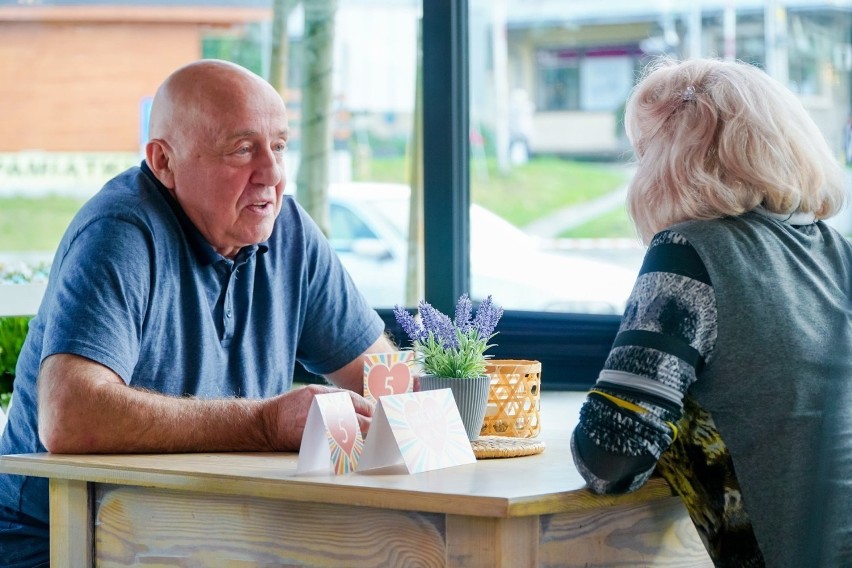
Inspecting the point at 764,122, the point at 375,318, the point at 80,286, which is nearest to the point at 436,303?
the point at 375,318

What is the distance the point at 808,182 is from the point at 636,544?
59 centimetres

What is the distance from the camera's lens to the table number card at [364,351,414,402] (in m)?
1.92

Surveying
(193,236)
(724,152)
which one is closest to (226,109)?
(193,236)

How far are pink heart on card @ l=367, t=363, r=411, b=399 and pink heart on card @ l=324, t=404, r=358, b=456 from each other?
27 cm

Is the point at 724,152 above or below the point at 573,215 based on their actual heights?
above

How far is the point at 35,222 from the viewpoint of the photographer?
379 cm

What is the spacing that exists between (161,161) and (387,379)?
0.64 metres

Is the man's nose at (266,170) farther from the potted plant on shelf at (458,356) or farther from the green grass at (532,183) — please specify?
the green grass at (532,183)

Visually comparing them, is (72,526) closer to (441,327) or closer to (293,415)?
(293,415)

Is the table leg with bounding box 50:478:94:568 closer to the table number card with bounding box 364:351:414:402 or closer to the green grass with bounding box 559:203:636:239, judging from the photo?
the table number card with bounding box 364:351:414:402

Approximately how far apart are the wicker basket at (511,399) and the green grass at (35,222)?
2.28 meters

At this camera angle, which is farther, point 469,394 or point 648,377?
point 469,394

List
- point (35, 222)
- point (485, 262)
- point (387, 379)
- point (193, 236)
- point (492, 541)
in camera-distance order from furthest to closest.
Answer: point (35, 222)
point (485, 262)
point (193, 236)
point (387, 379)
point (492, 541)

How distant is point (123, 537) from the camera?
170 cm
